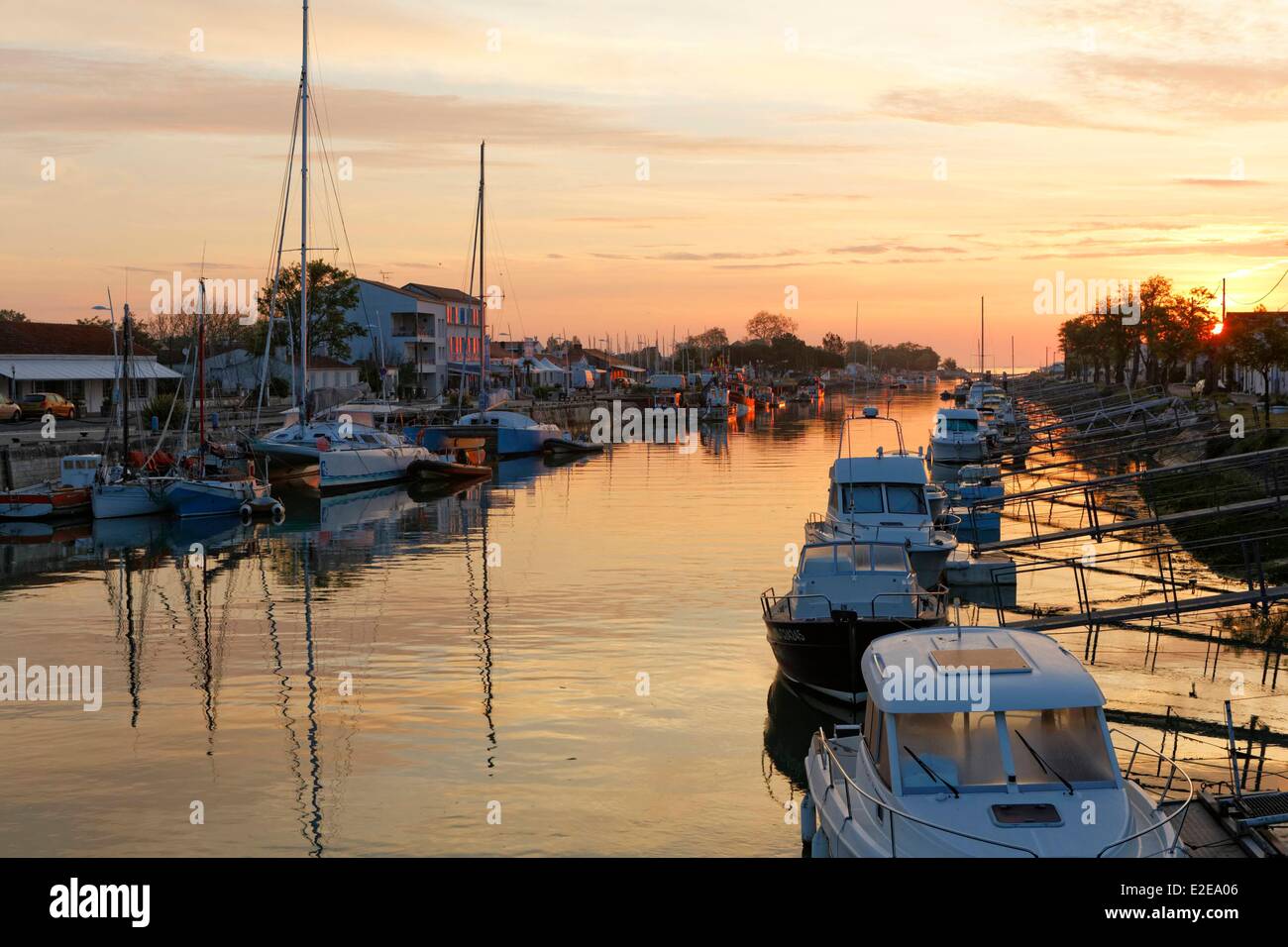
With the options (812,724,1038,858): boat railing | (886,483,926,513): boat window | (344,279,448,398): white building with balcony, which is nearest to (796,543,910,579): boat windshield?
(886,483,926,513): boat window

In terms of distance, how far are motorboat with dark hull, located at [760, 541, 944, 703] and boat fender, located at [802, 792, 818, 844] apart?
21.1ft

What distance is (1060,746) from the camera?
14.5 metres

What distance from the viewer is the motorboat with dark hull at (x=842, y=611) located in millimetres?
23297

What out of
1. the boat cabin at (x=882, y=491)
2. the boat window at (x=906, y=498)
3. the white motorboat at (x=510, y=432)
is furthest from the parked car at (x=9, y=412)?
the boat window at (x=906, y=498)

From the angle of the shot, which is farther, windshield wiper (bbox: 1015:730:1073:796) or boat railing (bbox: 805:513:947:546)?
boat railing (bbox: 805:513:947:546)

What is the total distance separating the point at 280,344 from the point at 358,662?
92.8 metres

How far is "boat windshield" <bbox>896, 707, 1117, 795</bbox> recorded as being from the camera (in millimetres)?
14289

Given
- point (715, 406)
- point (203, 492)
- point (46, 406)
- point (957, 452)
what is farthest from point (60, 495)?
point (715, 406)

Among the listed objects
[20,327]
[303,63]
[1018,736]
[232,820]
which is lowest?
[232,820]

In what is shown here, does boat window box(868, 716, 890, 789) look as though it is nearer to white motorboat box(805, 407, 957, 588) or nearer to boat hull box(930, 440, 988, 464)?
white motorboat box(805, 407, 957, 588)

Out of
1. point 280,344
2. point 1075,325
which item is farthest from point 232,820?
point 1075,325

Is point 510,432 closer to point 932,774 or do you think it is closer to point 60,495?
point 60,495
